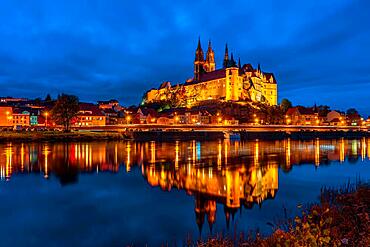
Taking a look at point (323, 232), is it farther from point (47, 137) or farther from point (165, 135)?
point (165, 135)

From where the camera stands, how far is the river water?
44.8 feet

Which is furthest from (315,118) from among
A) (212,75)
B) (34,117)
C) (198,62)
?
(34,117)

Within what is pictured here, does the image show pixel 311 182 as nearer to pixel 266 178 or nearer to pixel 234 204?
pixel 266 178

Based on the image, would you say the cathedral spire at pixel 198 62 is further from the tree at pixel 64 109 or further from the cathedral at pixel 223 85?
the tree at pixel 64 109

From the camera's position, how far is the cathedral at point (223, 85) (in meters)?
161

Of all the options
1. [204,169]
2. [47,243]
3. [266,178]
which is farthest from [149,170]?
[47,243]

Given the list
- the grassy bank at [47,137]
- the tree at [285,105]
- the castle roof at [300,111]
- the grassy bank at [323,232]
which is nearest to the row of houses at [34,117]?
the grassy bank at [47,137]

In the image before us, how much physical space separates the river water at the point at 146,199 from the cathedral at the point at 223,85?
417 ft

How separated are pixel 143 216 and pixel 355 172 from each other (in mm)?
23741

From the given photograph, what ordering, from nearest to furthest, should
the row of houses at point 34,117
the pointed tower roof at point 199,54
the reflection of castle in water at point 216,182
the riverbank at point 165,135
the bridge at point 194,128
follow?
the reflection of castle in water at point 216,182
the riverbank at point 165,135
the bridge at point 194,128
the row of houses at point 34,117
the pointed tower roof at point 199,54

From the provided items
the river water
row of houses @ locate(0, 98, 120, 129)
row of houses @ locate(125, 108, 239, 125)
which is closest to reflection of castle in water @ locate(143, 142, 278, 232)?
the river water

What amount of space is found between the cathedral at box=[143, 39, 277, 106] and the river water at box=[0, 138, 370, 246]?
12700 cm

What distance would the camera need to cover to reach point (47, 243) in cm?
1248

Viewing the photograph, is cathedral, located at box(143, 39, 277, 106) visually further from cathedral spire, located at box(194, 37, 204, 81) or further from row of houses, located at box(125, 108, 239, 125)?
row of houses, located at box(125, 108, 239, 125)
